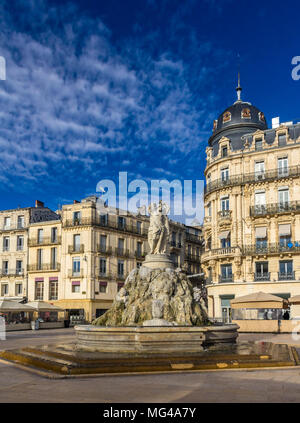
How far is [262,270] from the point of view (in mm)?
38844

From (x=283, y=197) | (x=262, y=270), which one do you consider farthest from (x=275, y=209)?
(x=262, y=270)

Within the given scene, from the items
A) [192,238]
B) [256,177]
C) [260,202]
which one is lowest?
[192,238]

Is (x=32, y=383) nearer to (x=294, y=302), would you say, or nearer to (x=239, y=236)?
(x=294, y=302)

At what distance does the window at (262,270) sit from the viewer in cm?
3847

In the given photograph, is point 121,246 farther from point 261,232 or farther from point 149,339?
point 149,339

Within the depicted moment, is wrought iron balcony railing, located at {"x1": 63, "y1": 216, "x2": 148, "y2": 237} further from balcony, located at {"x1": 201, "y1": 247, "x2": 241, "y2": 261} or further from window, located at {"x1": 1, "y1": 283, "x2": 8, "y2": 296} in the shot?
balcony, located at {"x1": 201, "y1": 247, "x2": 241, "y2": 261}

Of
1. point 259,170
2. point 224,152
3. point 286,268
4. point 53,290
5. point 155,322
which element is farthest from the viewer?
point 53,290

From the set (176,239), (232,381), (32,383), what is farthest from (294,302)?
(176,239)

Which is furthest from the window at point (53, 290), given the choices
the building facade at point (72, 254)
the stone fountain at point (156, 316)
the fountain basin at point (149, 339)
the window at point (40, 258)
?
the fountain basin at point (149, 339)

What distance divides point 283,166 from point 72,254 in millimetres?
23629

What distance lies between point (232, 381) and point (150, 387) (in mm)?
1932

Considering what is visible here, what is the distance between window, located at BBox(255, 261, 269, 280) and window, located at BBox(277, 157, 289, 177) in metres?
8.10

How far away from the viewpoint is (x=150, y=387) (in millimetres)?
9023

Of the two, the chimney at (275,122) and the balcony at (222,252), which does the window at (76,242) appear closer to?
the balcony at (222,252)
